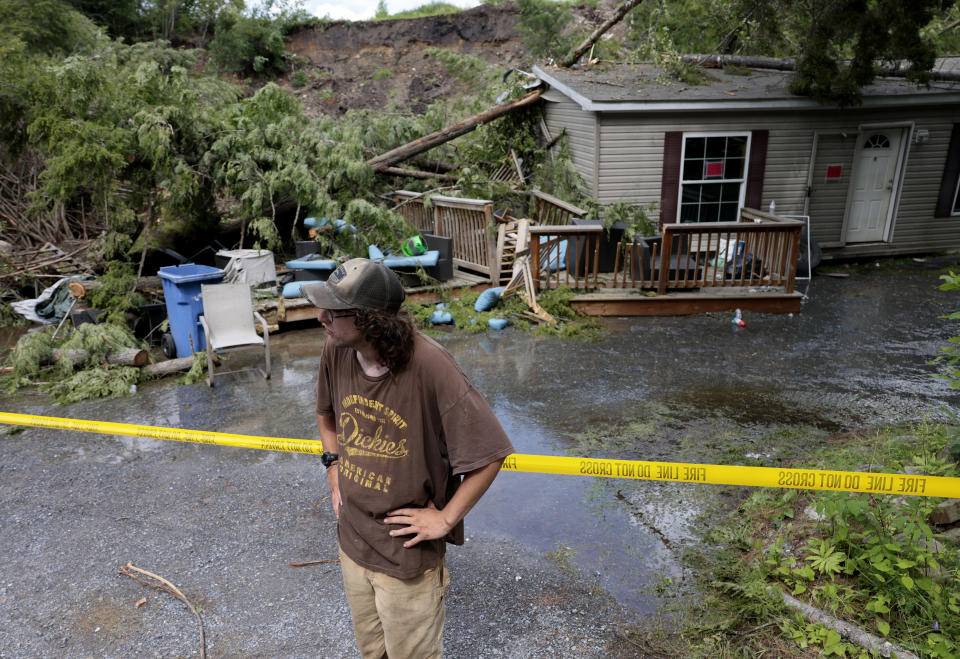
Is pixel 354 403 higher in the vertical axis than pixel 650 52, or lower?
lower

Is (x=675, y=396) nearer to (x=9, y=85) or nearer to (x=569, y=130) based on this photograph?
(x=569, y=130)

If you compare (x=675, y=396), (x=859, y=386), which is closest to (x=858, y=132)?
(x=859, y=386)

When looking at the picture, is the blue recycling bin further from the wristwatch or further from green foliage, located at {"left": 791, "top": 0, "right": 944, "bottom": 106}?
green foliage, located at {"left": 791, "top": 0, "right": 944, "bottom": 106}

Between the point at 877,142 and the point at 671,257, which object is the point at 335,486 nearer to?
the point at 671,257

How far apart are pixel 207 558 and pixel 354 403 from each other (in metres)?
2.39

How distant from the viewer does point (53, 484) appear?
16.1ft

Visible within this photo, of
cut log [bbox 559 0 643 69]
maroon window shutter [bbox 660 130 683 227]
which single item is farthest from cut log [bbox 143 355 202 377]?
cut log [bbox 559 0 643 69]

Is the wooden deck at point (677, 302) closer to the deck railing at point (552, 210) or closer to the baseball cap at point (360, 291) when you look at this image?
the deck railing at point (552, 210)

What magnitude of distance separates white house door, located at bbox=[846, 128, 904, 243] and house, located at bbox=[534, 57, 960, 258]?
2 cm

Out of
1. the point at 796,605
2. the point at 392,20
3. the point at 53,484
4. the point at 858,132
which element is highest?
the point at 392,20

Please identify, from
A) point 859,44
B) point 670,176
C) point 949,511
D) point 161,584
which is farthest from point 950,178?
point 161,584

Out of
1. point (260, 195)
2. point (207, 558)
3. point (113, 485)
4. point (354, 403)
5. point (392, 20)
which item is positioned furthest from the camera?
point (392, 20)

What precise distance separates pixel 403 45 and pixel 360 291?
33.4 meters

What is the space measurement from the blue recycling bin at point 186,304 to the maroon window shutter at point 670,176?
7797 millimetres
